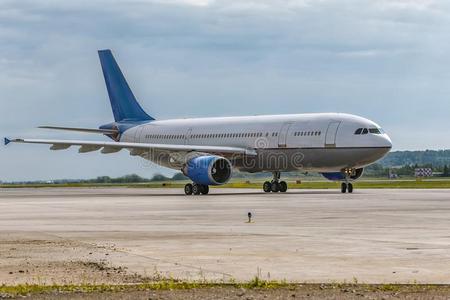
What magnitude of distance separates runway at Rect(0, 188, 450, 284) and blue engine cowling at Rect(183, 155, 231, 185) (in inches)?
781

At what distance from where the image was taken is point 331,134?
46594mm

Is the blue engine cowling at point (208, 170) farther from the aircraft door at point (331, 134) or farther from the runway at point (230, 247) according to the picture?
the runway at point (230, 247)

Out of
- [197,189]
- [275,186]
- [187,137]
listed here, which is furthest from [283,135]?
[187,137]

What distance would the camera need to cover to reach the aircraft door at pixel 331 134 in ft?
152

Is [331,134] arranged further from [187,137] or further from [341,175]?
[187,137]

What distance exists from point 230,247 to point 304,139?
107ft

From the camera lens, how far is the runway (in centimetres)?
1189

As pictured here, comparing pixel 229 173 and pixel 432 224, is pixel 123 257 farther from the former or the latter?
pixel 229 173

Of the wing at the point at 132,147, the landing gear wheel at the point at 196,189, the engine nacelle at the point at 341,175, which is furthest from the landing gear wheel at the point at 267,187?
the landing gear wheel at the point at 196,189

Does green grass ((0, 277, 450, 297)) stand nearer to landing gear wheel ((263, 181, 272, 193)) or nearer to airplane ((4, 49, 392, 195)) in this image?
airplane ((4, 49, 392, 195))

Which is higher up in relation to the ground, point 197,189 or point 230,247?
point 230,247

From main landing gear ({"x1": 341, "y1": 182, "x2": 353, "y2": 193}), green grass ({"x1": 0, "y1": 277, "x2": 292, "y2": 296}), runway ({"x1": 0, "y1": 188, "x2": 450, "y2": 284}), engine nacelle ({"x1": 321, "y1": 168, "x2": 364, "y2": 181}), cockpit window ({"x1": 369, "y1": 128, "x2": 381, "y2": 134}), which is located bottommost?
main landing gear ({"x1": 341, "y1": 182, "x2": 353, "y2": 193})

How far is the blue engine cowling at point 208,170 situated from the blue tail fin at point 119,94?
15.6 meters

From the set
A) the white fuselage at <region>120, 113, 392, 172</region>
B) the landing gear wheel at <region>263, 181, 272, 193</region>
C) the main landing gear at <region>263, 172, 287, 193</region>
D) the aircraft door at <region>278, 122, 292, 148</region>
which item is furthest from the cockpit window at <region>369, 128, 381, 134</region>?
the landing gear wheel at <region>263, 181, 272, 193</region>
